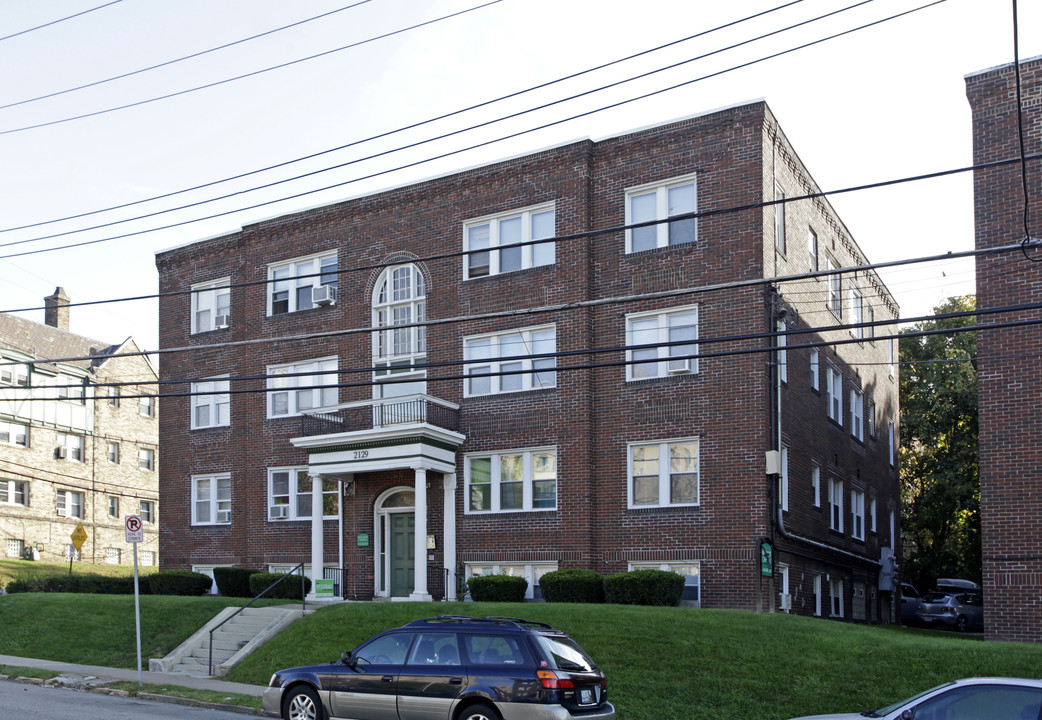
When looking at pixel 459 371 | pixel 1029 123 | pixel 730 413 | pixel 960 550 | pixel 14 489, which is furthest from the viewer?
pixel 14 489

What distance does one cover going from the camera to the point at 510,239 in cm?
2783

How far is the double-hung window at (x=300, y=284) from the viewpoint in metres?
30.9

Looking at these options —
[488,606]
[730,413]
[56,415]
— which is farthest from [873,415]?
[56,415]

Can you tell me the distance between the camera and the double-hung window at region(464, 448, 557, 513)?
86.3 feet

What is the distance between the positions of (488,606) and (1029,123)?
48.4ft

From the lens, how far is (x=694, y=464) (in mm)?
24500

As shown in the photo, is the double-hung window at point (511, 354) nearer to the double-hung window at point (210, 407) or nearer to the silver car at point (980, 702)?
the double-hung window at point (210, 407)

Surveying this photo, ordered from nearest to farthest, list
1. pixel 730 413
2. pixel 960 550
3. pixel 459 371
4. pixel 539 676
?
pixel 539 676 < pixel 730 413 < pixel 459 371 < pixel 960 550

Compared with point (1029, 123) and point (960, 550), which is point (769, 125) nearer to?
point (1029, 123)

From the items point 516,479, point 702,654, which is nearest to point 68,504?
point 516,479

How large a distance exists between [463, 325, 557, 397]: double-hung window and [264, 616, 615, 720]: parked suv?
13.2 m

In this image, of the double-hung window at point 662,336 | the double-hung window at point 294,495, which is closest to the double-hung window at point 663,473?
the double-hung window at point 662,336

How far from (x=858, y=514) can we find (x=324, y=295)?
60.3 ft

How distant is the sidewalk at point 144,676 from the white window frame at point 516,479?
8.94 metres
